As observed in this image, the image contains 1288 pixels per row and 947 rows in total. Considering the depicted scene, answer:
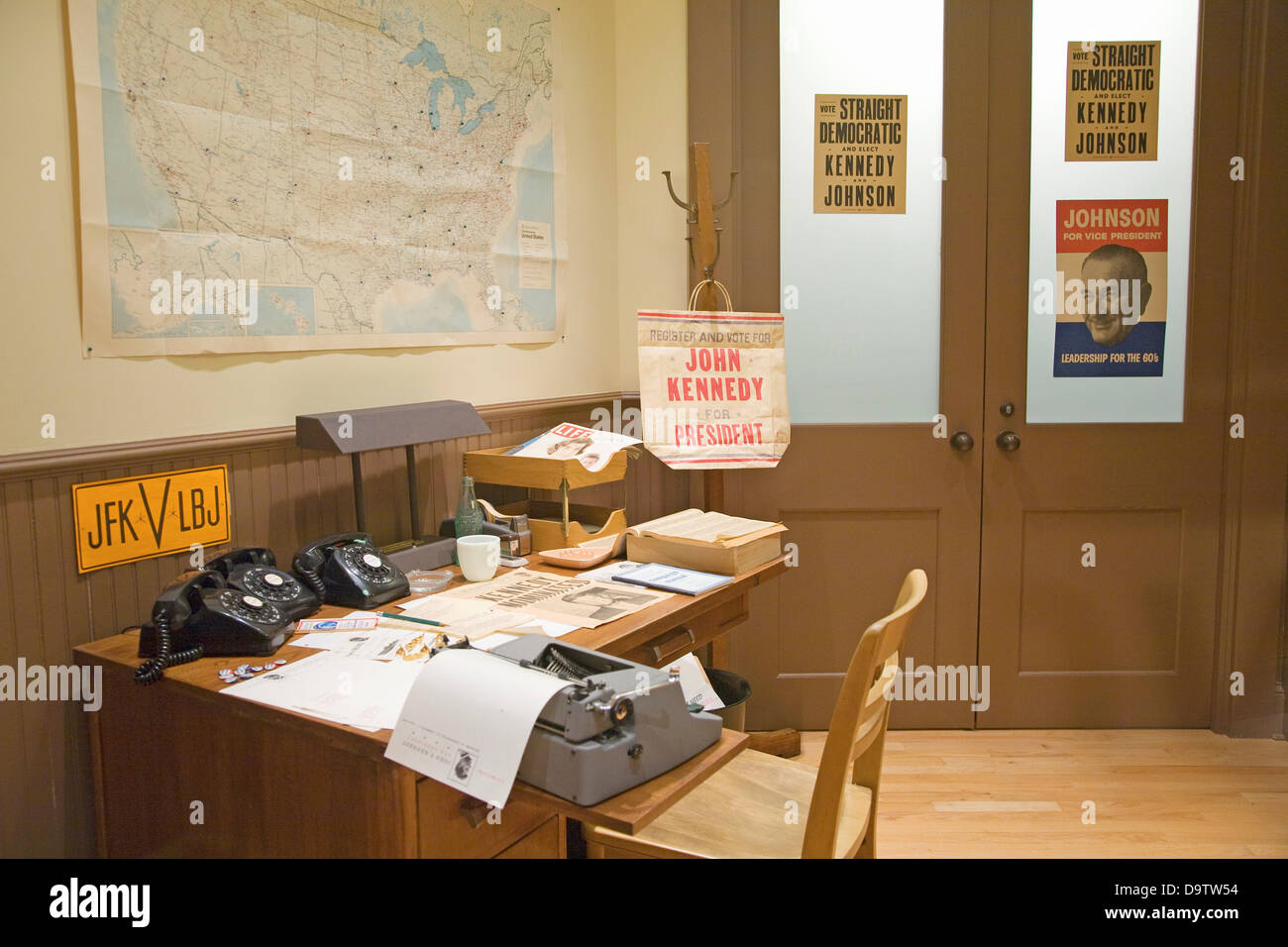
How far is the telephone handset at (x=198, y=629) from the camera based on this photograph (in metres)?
1.79

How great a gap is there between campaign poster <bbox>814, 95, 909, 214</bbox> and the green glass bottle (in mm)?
1679

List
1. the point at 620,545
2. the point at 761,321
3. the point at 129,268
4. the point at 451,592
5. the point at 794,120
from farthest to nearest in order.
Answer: the point at 794,120, the point at 761,321, the point at 620,545, the point at 451,592, the point at 129,268

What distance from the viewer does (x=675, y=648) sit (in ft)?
7.15

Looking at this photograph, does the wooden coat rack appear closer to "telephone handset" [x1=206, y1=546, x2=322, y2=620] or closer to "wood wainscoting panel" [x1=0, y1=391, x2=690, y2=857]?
"wood wainscoting panel" [x1=0, y1=391, x2=690, y2=857]

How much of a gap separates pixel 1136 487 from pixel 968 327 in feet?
2.65

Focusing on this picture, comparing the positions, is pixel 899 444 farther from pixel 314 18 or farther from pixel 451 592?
pixel 314 18

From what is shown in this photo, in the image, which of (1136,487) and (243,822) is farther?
(1136,487)

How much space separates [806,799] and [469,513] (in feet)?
3.46

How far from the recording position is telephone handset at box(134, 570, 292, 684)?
1.79 metres

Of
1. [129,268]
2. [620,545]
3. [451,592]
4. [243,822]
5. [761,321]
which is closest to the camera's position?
[243,822]

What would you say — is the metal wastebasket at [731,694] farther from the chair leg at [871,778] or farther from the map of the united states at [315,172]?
the map of the united states at [315,172]

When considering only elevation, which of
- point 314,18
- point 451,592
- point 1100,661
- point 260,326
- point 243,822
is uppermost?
point 314,18

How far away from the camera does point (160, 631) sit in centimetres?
179

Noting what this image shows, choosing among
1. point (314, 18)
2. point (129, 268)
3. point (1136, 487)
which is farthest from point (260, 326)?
point (1136, 487)
